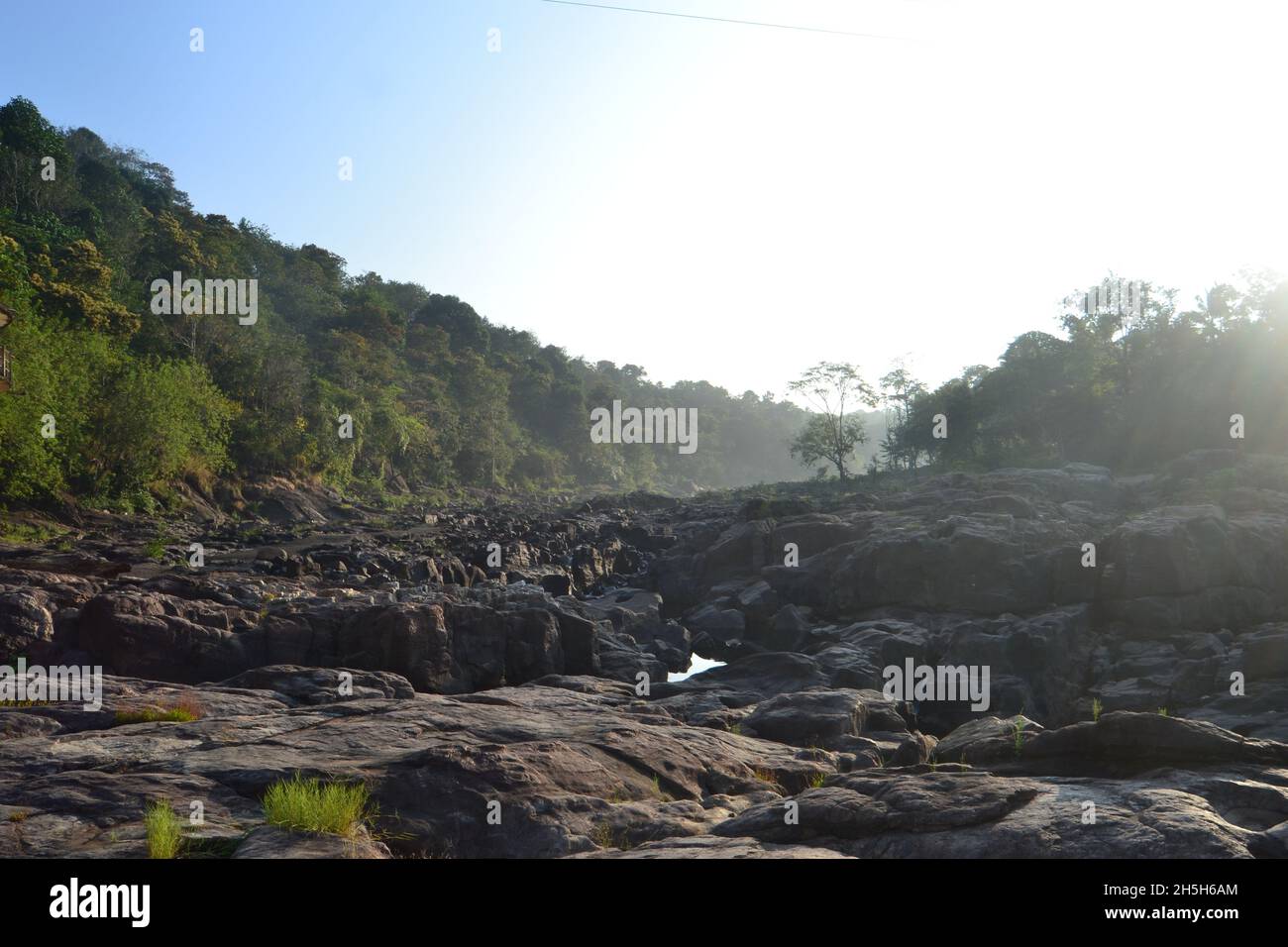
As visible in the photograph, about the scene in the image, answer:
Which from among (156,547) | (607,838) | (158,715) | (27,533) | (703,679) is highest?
(27,533)

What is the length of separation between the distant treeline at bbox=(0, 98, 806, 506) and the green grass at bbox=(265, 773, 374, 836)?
31679 millimetres

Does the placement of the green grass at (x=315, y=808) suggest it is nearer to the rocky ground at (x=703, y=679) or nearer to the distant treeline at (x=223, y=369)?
the rocky ground at (x=703, y=679)

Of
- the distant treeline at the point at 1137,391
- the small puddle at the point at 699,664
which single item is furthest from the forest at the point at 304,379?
the small puddle at the point at 699,664

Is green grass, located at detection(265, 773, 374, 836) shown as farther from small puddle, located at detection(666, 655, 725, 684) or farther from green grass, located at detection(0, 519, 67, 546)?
green grass, located at detection(0, 519, 67, 546)

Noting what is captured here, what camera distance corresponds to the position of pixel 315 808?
7340 millimetres

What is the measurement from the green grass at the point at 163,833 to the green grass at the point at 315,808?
0.71m

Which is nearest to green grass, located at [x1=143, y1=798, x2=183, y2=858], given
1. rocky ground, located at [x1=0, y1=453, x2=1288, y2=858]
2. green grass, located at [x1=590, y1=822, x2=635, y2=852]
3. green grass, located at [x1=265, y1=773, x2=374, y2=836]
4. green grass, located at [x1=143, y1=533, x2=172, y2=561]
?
rocky ground, located at [x1=0, y1=453, x2=1288, y2=858]

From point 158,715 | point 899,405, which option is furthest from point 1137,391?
point 158,715

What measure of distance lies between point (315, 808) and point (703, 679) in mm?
12924

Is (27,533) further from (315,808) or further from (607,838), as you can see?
(607,838)

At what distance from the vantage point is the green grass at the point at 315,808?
7.30 meters

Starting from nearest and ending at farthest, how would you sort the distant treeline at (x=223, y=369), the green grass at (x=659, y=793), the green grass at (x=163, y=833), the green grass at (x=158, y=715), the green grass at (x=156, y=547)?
the green grass at (x=163, y=833) → the green grass at (x=659, y=793) → the green grass at (x=158, y=715) → the green grass at (x=156, y=547) → the distant treeline at (x=223, y=369)
